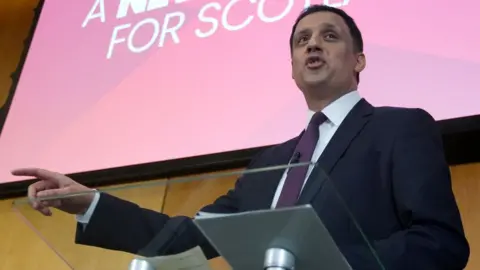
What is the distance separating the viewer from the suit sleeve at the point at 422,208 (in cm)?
103

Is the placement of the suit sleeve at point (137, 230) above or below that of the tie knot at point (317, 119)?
below

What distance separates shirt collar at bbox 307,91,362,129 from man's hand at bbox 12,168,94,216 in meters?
0.45

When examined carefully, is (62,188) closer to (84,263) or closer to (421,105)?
(84,263)

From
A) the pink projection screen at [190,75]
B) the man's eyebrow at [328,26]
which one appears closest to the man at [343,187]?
the man's eyebrow at [328,26]

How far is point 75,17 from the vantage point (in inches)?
108

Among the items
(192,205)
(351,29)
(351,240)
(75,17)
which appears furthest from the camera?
(75,17)

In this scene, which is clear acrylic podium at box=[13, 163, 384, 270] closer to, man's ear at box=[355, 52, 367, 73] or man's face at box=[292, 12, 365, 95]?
man's face at box=[292, 12, 365, 95]

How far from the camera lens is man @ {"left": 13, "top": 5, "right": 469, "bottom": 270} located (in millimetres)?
972

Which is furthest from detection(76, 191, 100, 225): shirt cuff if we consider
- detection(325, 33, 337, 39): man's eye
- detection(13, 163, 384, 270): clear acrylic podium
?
detection(325, 33, 337, 39): man's eye

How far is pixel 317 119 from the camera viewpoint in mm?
1406

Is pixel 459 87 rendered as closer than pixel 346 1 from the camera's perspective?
Yes

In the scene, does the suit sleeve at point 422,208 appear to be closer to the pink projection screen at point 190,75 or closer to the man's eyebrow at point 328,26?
the man's eyebrow at point 328,26

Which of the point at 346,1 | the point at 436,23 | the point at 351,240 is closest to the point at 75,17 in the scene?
the point at 346,1

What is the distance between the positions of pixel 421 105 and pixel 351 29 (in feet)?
1.27
